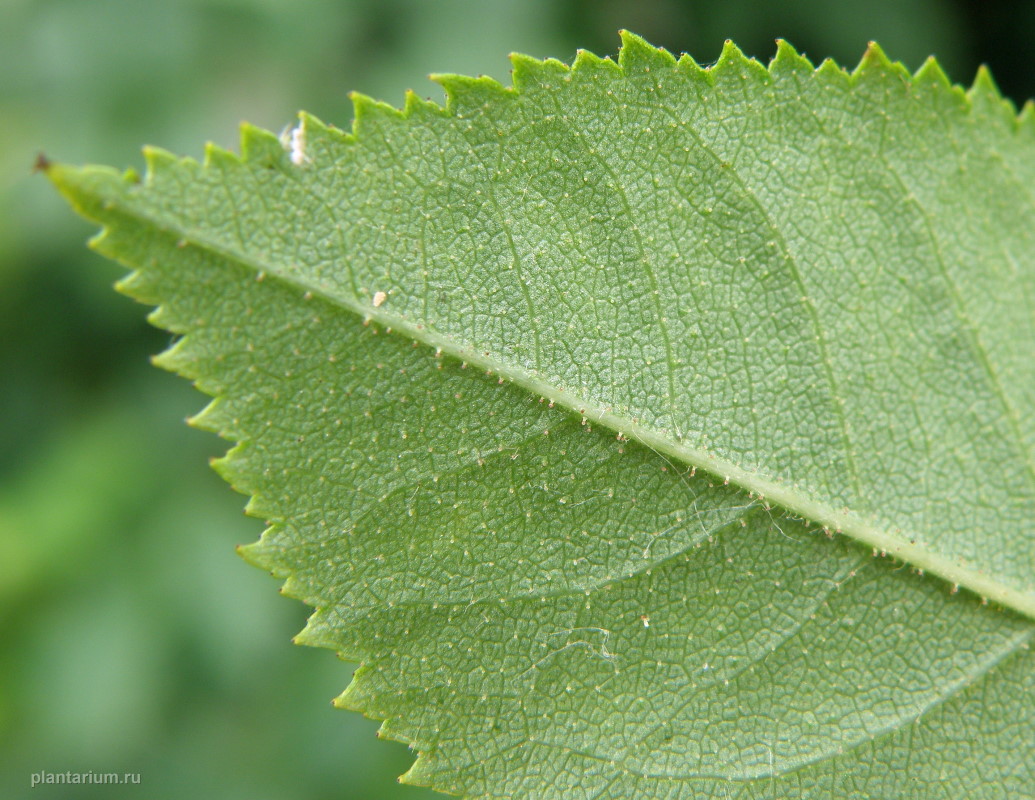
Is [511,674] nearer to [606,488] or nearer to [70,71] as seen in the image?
[606,488]

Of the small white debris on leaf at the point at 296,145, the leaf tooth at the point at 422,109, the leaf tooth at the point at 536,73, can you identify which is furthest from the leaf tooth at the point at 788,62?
the small white debris on leaf at the point at 296,145

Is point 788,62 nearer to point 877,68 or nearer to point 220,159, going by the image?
point 877,68

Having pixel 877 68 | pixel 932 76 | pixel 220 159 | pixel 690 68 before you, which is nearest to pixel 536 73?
pixel 690 68

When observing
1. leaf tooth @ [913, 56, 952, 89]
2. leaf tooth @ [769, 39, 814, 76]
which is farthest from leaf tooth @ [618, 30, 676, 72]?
leaf tooth @ [913, 56, 952, 89]

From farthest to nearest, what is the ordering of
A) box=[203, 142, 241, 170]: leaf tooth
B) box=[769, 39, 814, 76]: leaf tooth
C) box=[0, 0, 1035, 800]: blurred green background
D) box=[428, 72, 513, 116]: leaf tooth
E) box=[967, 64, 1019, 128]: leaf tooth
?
1. box=[0, 0, 1035, 800]: blurred green background
2. box=[967, 64, 1019, 128]: leaf tooth
3. box=[769, 39, 814, 76]: leaf tooth
4. box=[428, 72, 513, 116]: leaf tooth
5. box=[203, 142, 241, 170]: leaf tooth

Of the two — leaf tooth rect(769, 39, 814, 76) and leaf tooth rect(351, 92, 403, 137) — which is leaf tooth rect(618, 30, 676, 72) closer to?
leaf tooth rect(769, 39, 814, 76)

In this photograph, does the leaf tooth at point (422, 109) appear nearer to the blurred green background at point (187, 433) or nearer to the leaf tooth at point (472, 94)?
the leaf tooth at point (472, 94)

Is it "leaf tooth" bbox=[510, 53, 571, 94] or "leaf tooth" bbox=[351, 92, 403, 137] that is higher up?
"leaf tooth" bbox=[510, 53, 571, 94]

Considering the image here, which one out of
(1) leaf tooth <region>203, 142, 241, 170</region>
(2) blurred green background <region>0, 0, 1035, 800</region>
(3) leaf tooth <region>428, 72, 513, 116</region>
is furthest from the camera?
(2) blurred green background <region>0, 0, 1035, 800</region>

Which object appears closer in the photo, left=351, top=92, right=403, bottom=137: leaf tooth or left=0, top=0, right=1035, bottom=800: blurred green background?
left=351, top=92, right=403, bottom=137: leaf tooth
